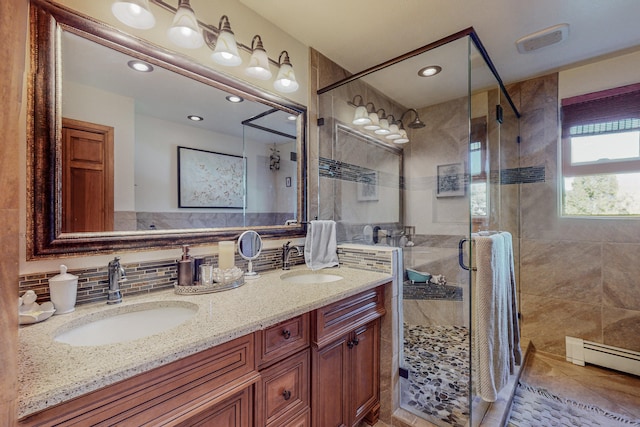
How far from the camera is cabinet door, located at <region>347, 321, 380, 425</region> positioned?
1396 mm

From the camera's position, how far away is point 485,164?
195cm

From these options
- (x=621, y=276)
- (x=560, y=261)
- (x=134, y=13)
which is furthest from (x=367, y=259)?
(x=621, y=276)

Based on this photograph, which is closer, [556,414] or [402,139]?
[556,414]

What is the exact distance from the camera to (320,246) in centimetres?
180

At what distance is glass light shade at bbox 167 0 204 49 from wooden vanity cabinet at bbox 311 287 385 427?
53.2 inches

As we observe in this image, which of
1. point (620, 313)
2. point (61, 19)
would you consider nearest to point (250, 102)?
point (61, 19)

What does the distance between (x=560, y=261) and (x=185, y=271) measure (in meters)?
2.90

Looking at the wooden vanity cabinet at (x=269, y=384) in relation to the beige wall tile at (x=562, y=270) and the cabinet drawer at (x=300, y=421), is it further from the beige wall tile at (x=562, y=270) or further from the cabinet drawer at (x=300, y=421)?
the beige wall tile at (x=562, y=270)

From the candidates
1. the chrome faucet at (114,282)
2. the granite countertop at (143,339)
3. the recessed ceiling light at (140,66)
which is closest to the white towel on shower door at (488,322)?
the granite countertop at (143,339)

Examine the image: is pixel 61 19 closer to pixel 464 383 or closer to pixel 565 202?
pixel 464 383

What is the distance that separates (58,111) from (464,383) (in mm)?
2253

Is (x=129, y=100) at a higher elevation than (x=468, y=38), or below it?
below

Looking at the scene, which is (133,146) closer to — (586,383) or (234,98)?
(234,98)

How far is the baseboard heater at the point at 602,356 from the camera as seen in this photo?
2.03m
